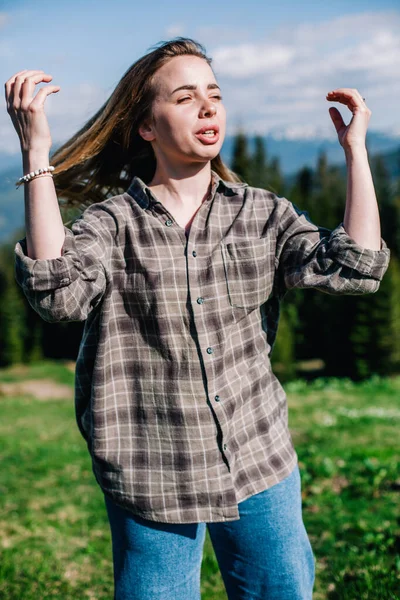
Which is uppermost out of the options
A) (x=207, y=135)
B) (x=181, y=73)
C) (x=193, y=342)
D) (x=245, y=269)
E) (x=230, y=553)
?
(x=181, y=73)

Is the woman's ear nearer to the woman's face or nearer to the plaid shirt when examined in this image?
the woman's face

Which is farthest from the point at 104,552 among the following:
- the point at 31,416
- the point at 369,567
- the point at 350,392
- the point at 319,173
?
the point at 319,173

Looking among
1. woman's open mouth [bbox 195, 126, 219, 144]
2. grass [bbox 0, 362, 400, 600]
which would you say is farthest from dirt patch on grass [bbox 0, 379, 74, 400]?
woman's open mouth [bbox 195, 126, 219, 144]

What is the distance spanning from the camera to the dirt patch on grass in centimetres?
3015

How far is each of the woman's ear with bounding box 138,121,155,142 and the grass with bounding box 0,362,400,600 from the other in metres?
2.93

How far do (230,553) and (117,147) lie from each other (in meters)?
1.95

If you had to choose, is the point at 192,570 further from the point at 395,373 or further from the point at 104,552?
the point at 395,373

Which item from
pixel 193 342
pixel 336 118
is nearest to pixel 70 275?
pixel 193 342

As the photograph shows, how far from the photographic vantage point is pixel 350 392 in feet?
53.8

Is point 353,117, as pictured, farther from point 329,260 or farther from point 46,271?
point 46,271

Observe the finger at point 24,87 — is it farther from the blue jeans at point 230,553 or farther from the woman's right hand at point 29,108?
the blue jeans at point 230,553

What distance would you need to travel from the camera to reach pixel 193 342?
2637 millimetres

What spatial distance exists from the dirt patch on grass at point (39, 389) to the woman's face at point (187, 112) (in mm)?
27687

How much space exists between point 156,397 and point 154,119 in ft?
3.98
